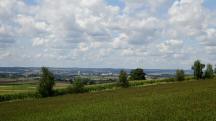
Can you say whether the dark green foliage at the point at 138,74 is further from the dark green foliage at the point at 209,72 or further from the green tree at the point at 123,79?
the green tree at the point at 123,79

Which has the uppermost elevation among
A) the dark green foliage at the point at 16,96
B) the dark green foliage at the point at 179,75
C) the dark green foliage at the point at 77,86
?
the dark green foliage at the point at 179,75

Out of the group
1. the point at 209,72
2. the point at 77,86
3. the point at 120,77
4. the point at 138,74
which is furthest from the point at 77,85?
the point at 138,74

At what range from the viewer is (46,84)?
9594 cm

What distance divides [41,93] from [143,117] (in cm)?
6426

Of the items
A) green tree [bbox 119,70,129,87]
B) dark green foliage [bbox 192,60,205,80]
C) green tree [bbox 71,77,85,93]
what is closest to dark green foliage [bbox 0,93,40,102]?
green tree [bbox 71,77,85,93]

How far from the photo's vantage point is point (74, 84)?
346 feet

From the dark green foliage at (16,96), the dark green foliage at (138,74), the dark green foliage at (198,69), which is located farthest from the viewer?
the dark green foliage at (138,74)

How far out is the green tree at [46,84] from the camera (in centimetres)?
9583

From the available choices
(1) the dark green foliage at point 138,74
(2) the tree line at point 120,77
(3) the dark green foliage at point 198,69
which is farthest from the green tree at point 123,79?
(1) the dark green foliage at point 138,74

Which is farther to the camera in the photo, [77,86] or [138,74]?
[138,74]

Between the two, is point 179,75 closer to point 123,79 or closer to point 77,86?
point 123,79

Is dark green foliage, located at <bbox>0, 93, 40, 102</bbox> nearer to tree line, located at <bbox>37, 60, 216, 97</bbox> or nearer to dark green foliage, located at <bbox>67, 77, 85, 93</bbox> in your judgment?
tree line, located at <bbox>37, 60, 216, 97</bbox>

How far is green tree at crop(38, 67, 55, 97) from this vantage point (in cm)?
9583

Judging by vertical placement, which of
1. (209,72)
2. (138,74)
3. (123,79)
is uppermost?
(209,72)
